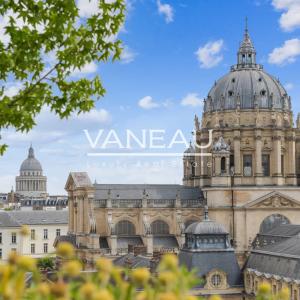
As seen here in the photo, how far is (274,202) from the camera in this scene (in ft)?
265

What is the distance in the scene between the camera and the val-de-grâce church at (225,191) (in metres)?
79.5

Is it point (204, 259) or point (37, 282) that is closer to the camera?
point (37, 282)

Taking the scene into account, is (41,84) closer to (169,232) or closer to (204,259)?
(204,259)

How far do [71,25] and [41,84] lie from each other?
143 centimetres

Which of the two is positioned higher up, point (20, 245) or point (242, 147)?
point (242, 147)

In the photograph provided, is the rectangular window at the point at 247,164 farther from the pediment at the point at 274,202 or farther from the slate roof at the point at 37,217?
the slate roof at the point at 37,217

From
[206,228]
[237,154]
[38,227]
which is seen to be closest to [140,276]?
[206,228]

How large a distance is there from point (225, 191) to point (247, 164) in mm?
5285

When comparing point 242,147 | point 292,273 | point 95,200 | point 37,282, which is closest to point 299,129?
point 242,147

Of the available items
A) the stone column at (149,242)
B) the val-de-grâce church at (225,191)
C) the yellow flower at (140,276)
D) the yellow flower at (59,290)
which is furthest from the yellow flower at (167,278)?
the stone column at (149,242)

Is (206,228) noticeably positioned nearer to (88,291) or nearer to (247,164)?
(247,164)

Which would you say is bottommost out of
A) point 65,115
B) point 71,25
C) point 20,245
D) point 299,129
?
point 20,245

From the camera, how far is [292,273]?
52.0 m

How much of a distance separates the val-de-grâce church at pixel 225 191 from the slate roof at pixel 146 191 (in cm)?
12
